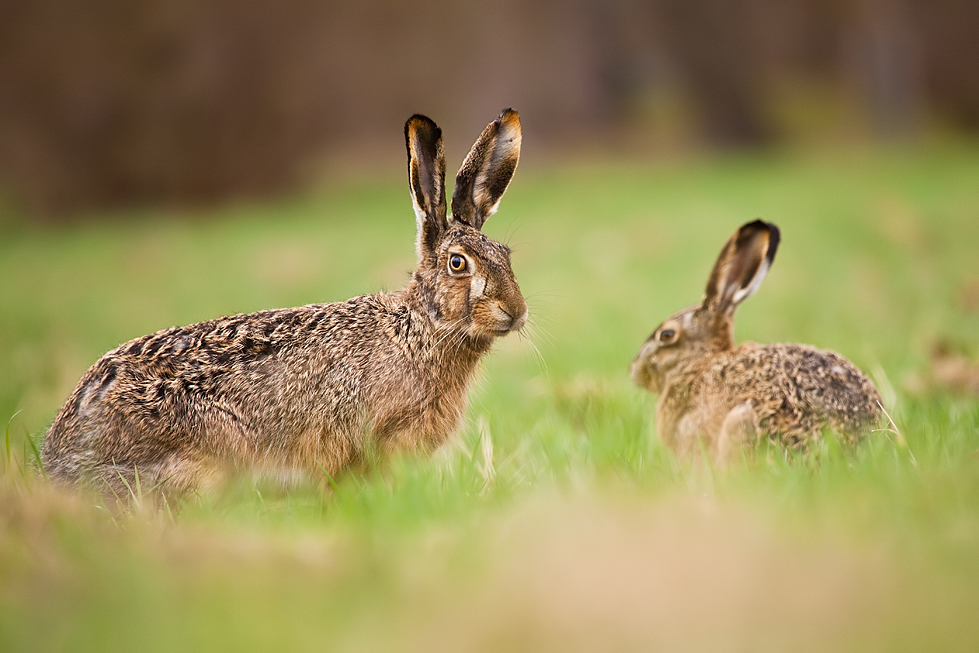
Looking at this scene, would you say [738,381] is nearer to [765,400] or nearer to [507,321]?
[765,400]

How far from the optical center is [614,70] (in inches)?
1158

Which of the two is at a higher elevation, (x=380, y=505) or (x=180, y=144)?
(x=180, y=144)

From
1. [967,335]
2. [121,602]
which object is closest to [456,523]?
[121,602]

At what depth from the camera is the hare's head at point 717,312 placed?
5.05 m

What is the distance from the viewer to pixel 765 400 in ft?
13.8

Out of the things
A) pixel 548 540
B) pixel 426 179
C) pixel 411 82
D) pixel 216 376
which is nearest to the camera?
pixel 548 540

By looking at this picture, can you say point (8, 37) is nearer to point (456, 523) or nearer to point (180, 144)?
point (180, 144)

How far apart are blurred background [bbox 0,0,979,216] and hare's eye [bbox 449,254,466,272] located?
1526 centimetres

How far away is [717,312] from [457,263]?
5.46 ft

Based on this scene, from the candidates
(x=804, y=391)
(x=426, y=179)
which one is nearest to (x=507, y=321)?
(x=426, y=179)

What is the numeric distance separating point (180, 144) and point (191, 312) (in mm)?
11508

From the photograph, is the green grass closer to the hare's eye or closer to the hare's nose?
the hare's nose

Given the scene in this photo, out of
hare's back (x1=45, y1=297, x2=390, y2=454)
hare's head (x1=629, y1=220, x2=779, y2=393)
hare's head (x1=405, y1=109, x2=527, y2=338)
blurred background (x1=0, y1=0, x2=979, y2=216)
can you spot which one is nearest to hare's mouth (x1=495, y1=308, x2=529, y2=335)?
hare's head (x1=405, y1=109, x2=527, y2=338)

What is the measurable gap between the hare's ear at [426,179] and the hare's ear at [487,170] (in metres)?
0.14
